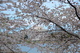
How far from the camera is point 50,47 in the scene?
10.1ft

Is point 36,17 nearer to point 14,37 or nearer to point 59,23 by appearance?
point 59,23

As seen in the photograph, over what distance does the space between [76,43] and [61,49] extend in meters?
0.33

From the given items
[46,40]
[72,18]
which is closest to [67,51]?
[46,40]

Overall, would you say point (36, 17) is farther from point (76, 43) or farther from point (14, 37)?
point (76, 43)

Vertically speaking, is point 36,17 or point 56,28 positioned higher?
point 36,17

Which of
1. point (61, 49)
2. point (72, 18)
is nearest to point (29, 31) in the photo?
point (61, 49)

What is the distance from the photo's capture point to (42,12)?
2.78 meters

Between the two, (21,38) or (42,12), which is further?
(21,38)

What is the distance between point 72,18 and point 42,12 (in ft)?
2.19

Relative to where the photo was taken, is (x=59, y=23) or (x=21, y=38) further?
(x=21, y=38)

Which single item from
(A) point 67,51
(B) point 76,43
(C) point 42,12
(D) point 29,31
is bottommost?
(A) point 67,51

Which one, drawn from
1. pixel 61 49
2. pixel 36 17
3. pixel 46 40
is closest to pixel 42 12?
pixel 36 17

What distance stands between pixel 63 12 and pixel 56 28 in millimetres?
390

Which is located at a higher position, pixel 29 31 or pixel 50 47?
pixel 29 31
